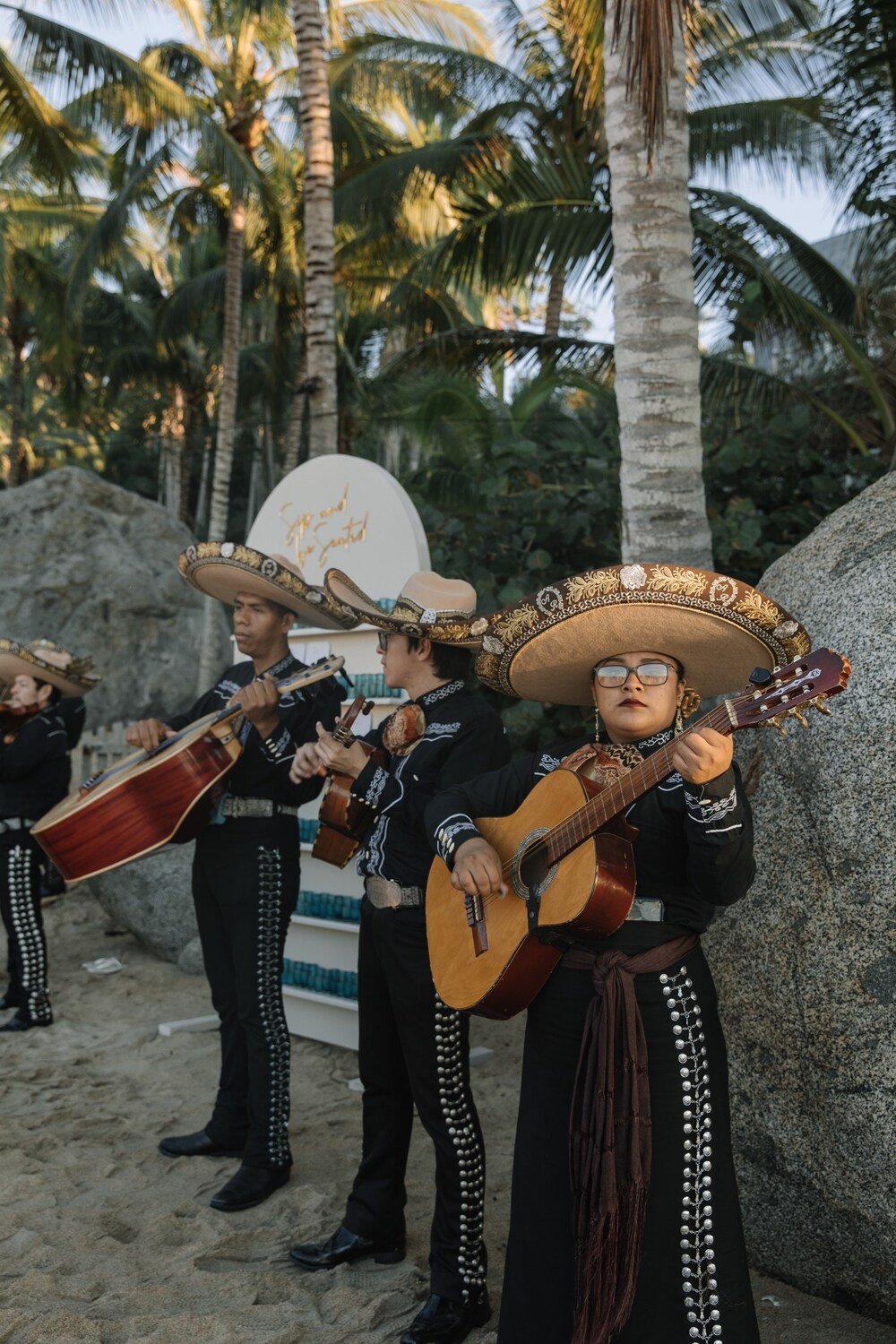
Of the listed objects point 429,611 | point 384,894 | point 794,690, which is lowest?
point 384,894

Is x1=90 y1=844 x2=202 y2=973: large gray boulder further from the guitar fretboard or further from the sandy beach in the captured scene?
the guitar fretboard

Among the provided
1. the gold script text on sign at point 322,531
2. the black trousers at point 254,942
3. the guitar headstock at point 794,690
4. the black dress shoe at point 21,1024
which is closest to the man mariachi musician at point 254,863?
the black trousers at point 254,942

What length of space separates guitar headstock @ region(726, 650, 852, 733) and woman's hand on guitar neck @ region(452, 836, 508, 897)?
768mm

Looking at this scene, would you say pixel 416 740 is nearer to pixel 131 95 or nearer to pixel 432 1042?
pixel 432 1042

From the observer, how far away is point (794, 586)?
3.68 metres

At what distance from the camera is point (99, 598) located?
41.7ft

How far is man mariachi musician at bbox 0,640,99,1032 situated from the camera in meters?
6.41

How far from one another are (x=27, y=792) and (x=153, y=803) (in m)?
2.68

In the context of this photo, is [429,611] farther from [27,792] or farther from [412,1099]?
[27,792]

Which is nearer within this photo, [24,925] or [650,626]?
[650,626]

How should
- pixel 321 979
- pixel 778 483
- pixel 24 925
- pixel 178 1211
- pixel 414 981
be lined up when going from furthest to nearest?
pixel 778 483 → pixel 24 925 → pixel 321 979 → pixel 178 1211 → pixel 414 981

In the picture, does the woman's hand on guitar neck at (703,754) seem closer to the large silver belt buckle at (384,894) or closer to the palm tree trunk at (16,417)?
the large silver belt buckle at (384,894)

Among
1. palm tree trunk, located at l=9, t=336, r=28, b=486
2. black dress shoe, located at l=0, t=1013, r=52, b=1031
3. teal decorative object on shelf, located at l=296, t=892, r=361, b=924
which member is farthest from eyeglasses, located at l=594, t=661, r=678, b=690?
palm tree trunk, located at l=9, t=336, r=28, b=486

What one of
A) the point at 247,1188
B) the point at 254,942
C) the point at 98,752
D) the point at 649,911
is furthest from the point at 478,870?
the point at 98,752
